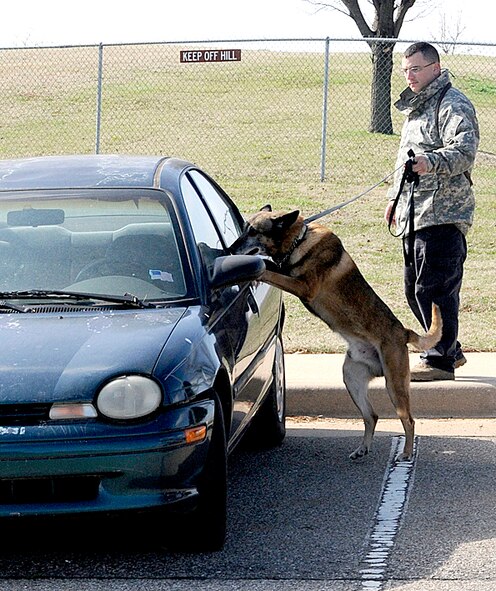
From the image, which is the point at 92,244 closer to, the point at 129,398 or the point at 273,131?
the point at 129,398

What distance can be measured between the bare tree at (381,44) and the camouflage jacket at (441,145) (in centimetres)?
727

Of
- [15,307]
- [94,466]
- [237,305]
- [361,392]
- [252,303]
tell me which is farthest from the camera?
[361,392]

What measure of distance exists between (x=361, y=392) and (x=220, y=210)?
125cm

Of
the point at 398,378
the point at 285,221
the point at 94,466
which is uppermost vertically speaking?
the point at 285,221

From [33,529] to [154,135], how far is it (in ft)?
51.0

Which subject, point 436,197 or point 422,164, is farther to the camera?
point 436,197

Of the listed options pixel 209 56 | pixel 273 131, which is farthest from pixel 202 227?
pixel 273 131

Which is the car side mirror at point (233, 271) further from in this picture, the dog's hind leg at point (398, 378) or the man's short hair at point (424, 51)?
the man's short hair at point (424, 51)

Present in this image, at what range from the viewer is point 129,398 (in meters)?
4.27

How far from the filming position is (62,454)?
417cm

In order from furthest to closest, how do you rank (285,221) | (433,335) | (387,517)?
(433,335), (285,221), (387,517)

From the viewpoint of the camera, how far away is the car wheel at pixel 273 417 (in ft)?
21.1

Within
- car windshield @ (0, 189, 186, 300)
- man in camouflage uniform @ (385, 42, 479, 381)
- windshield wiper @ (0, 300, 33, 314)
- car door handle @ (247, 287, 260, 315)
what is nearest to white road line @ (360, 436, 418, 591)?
man in camouflage uniform @ (385, 42, 479, 381)

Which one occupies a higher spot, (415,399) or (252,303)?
(252,303)
